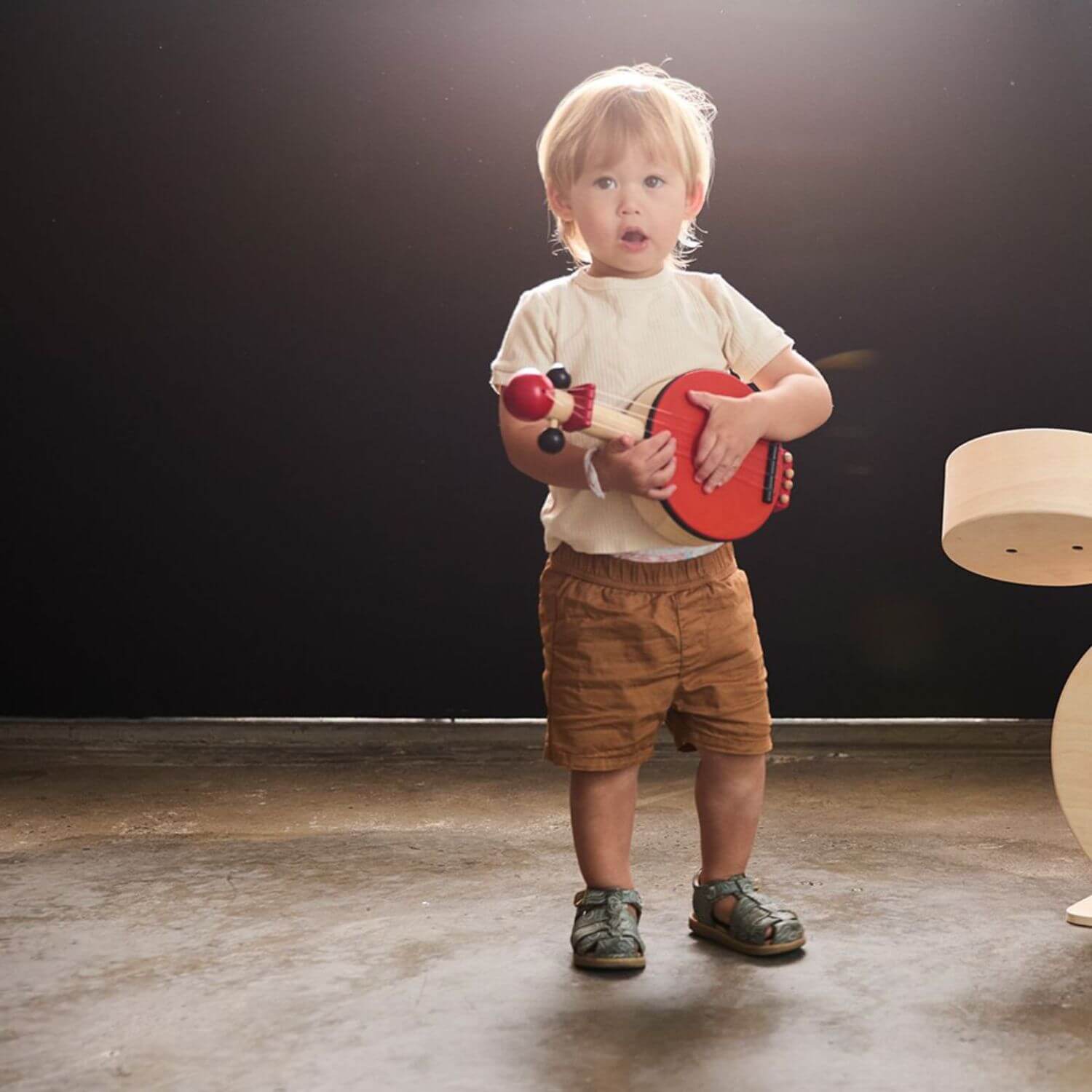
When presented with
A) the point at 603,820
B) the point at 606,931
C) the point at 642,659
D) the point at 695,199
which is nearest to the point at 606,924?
the point at 606,931

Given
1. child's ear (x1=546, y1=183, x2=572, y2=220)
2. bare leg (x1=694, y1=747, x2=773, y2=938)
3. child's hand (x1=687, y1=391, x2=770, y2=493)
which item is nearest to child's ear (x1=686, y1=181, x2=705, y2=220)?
child's ear (x1=546, y1=183, x2=572, y2=220)

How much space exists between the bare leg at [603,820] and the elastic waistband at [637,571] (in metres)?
0.23

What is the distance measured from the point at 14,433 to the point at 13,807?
0.87m

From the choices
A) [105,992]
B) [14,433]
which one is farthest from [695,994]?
[14,433]

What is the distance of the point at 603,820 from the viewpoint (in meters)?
1.84

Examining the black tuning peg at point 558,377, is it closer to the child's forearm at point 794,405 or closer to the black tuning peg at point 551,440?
the black tuning peg at point 551,440

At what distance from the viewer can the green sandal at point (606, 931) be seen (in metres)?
1.76

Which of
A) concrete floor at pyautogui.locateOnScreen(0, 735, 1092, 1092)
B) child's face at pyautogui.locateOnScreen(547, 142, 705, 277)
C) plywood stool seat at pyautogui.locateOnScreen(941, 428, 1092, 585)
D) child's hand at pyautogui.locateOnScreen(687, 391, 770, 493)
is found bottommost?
concrete floor at pyautogui.locateOnScreen(0, 735, 1092, 1092)

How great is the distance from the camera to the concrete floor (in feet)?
4.93

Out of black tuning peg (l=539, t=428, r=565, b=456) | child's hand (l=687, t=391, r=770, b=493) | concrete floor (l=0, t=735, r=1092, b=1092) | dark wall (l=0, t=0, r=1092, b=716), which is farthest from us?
dark wall (l=0, t=0, r=1092, b=716)

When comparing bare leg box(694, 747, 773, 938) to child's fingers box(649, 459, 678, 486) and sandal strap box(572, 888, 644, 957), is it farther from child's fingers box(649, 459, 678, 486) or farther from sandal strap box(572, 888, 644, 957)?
child's fingers box(649, 459, 678, 486)

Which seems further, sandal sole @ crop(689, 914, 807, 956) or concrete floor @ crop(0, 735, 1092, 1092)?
sandal sole @ crop(689, 914, 807, 956)

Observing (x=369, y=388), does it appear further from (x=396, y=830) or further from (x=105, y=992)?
(x=105, y=992)

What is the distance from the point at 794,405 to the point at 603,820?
22.4 inches
